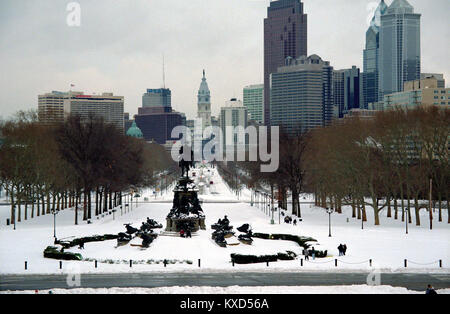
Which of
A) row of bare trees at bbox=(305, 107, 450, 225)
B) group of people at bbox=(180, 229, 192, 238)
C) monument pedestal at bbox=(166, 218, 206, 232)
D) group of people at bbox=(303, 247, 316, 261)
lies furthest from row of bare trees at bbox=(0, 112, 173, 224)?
group of people at bbox=(303, 247, 316, 261)

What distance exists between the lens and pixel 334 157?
7350 cm

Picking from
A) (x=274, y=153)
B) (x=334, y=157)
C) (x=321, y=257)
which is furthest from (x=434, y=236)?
(x=274, y=153)

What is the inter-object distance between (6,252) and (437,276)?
118 ft

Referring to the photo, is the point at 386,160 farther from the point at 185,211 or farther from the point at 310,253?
the point at 310,253

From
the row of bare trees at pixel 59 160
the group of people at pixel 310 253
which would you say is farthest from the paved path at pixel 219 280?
the row of bare trees at pixel 59 160

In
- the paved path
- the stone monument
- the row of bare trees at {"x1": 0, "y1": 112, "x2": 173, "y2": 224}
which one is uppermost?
the row of bare trees at {"x1": 0, "y1": 112, "x2": 173, "y2": 224}

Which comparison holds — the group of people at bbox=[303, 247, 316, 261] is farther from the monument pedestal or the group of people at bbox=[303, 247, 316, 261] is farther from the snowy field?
the monument pedestal

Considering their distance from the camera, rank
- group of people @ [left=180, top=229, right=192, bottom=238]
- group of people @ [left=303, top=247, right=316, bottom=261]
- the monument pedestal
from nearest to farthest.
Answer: group of people @ [left=303, top=247, right=316, bottom=261], group of people @ [left=180, top=229, right=192, bottom=238], the monument pedestal

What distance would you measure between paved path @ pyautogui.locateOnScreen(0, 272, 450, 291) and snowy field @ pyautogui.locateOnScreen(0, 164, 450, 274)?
141cm

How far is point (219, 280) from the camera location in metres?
33.3

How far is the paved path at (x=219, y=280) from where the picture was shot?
31.7 metres

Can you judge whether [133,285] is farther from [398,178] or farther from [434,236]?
[398,178]

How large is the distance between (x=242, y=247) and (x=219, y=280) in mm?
14442

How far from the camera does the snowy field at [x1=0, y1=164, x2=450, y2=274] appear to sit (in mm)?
37062
